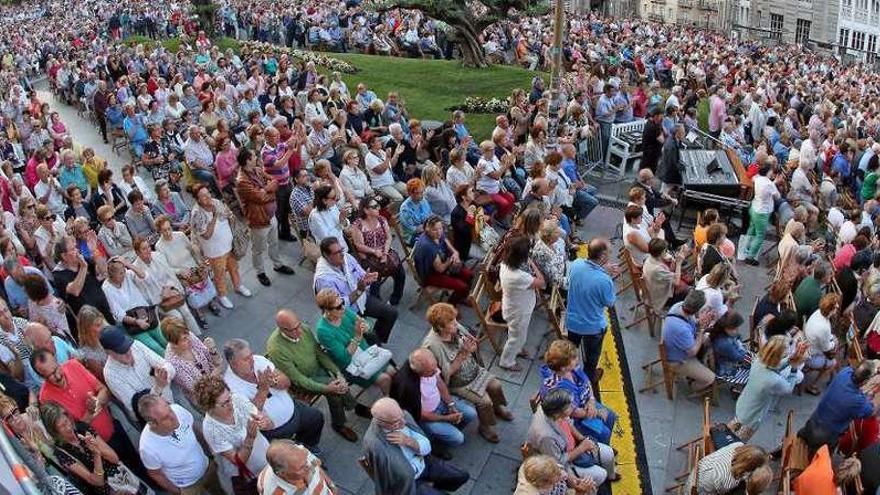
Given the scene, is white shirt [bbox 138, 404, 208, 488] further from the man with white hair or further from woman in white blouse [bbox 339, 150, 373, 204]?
the man with white hair

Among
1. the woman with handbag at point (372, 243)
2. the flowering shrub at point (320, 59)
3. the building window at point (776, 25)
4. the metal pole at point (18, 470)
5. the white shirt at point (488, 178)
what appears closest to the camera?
the metal pole at point (18, 470)

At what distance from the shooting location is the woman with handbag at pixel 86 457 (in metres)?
5.48

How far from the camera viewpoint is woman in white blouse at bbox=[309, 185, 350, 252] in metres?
9.06

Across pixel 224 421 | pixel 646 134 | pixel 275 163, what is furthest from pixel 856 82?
pixel 224 421

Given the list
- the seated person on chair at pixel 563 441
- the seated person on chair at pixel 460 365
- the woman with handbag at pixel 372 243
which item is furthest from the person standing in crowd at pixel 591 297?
the woman with handbag at pixel 372 243

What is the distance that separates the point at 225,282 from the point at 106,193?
2.47 m

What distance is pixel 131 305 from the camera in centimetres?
762

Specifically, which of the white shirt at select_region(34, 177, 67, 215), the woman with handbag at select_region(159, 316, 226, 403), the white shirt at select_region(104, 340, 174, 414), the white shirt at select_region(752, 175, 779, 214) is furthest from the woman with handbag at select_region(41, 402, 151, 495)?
the white shirt at select_region(752, 175, 779, 214)

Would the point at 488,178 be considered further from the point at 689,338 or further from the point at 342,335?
the point at 342,335

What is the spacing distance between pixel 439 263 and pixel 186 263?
9.52ft

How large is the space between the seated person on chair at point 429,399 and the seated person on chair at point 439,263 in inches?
88.5

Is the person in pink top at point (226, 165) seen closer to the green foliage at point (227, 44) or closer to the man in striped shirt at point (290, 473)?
the man in striped shirt at point (290, 473)

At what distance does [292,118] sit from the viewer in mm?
14555

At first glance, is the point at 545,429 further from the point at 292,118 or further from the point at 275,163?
the point at 292,118
